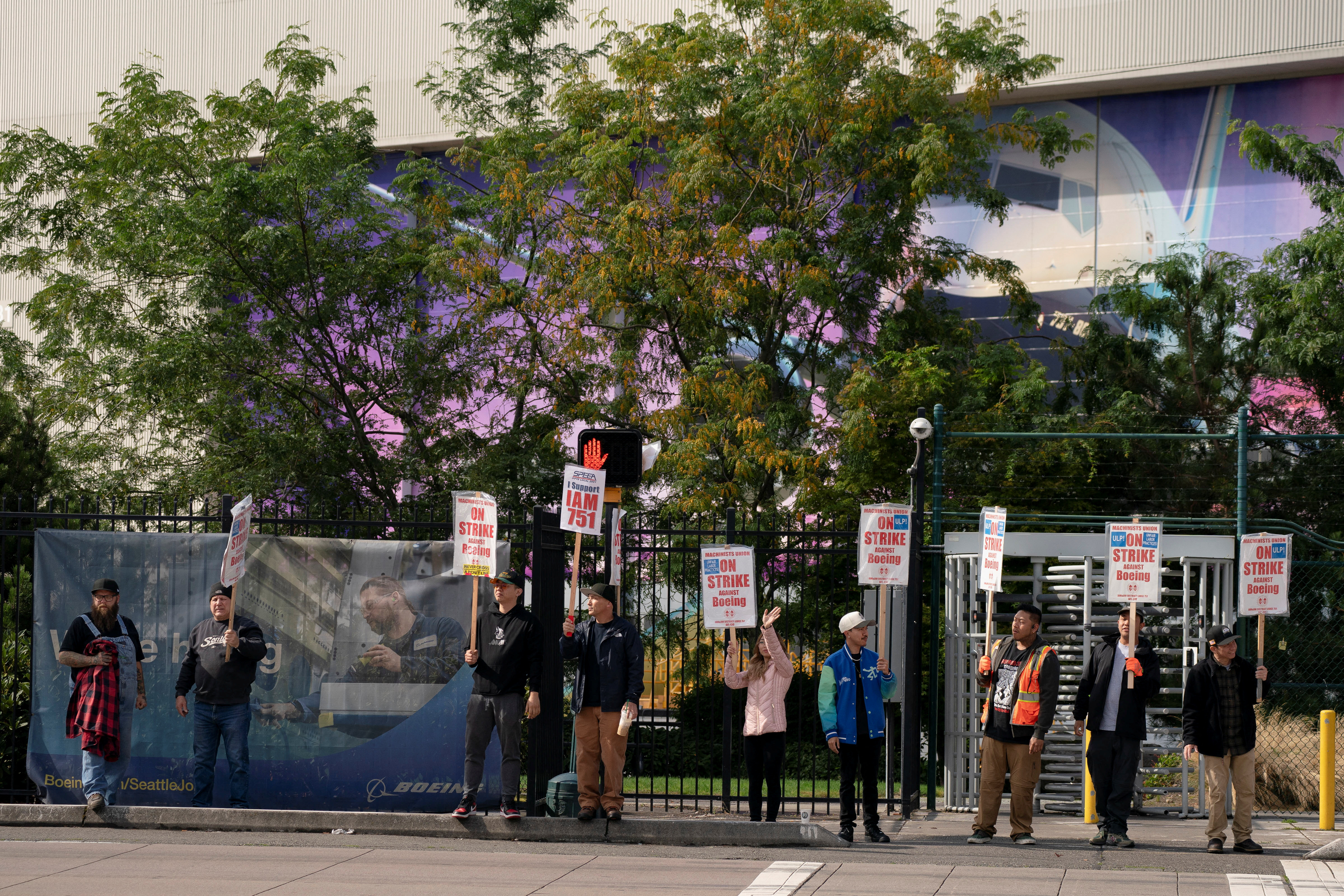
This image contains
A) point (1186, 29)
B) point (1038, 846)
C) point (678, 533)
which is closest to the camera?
point (1038, 846)

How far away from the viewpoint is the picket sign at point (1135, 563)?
1067 centimetres

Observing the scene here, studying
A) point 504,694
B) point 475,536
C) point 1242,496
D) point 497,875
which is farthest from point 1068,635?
point 497,875

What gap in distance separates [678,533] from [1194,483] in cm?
1082

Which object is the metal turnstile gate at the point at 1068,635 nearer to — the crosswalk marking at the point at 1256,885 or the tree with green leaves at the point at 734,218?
the crosswalk marking at the point at 1256,885

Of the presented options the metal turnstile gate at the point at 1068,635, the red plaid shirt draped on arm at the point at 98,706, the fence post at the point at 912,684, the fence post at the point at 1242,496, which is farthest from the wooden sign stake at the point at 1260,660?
the red plaid shirt draped on arm at the point at 98,706

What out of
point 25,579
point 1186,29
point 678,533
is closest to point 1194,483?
point 1186,29

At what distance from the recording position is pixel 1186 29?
23.7 metres

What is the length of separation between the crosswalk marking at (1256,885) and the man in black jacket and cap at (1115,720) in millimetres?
1226

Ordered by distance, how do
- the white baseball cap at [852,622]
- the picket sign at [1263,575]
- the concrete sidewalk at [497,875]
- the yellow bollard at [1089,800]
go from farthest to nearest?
the yellow bollard at [1089,800] < the picket sign at [1263,575] < the white baseball cap at [852,622] < the concrete sidewalk at [497,875]

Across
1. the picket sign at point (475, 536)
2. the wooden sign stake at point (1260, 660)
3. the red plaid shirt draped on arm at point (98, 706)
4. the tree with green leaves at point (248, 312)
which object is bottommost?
the red plaid shirt draped on arm at point (98, 706)

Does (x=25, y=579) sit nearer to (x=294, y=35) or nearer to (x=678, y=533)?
(x=678, y=533)

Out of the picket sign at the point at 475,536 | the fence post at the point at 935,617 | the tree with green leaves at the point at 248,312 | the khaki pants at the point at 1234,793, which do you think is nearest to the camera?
the khaki pants at the point at 1234,793

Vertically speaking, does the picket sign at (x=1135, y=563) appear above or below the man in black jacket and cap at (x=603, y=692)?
above

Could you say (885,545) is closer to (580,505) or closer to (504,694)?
(580,505)
